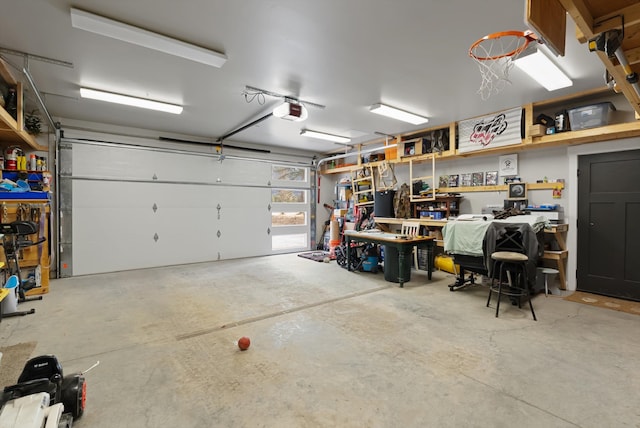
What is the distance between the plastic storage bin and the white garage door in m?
6.43

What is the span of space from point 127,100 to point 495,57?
15.9 feet

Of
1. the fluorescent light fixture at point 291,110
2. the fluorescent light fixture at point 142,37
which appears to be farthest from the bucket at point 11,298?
the fluorescent light fixture at point 291,110

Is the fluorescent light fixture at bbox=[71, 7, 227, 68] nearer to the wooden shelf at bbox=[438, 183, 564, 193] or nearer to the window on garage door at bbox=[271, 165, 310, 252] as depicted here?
the wooden shelf at bbox=[438, 183, 564, 193]

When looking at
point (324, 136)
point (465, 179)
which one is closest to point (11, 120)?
point (324, 136)

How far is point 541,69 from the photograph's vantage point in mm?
3451

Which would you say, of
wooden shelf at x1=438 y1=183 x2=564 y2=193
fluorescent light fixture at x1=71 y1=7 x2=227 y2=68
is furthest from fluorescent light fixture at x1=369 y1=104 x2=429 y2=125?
fluorescent light fixture at x1=71 y1=7 x2=227 y2=68

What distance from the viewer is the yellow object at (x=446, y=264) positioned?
19.0 feet

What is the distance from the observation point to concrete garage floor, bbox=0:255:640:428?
1.92 m

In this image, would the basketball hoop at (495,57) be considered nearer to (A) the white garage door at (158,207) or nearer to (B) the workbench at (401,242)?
(B) the workbench at (401,242)

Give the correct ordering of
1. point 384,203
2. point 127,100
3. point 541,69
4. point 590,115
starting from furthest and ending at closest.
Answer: point 384,203
point 127,100
point 590,115
point 541,69

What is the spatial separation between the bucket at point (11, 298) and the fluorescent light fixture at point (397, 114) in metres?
5.52

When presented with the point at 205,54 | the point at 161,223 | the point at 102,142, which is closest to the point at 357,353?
the point at 205,54

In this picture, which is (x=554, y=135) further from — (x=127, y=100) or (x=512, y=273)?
(x=127, y=100)

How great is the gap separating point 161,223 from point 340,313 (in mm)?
4912
